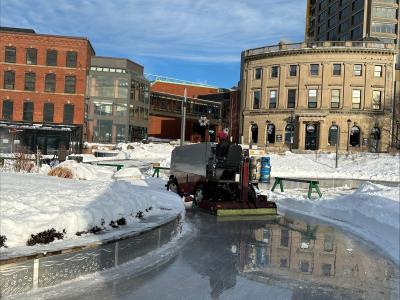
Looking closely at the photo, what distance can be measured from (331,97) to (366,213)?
51.6 metres

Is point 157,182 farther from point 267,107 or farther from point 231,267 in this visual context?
point 267,107

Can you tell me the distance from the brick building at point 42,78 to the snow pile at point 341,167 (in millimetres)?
22801

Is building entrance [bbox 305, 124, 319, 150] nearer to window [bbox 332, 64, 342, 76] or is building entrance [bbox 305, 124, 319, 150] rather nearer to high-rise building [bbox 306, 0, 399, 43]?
window [bbox 332, 64, 342, 76]

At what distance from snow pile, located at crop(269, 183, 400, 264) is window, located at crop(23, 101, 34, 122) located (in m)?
38.4

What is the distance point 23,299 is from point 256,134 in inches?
2485

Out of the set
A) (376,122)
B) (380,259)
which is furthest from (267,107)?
(380,259)

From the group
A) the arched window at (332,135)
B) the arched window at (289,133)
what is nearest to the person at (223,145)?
the arched window at (332,135)

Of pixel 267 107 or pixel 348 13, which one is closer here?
pixel 267 107

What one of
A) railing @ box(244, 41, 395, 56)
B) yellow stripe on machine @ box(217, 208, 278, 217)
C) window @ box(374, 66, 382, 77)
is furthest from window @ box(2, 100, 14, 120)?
window @ box(374, 66, 382, 77)

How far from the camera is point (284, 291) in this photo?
Result: 6711 mm

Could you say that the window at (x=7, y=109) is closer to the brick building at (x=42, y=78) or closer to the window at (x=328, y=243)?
the brick building at (x=42, y=78)

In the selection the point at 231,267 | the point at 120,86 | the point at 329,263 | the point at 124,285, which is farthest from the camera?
the point at 120,86

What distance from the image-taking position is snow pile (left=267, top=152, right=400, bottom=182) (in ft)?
107

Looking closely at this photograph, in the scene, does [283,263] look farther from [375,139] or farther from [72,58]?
[375,139]
